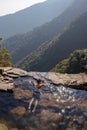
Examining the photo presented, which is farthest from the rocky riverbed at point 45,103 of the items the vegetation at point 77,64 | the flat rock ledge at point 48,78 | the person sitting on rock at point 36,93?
the vegetation at point 77,64

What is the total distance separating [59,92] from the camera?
21.6 m

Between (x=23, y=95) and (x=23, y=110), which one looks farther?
(x=23, y=95)

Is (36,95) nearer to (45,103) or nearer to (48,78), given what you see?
(45,103)

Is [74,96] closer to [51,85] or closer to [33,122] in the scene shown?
[51,85]

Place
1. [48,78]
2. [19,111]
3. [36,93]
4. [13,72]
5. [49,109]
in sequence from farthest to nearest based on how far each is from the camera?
[13,72] < [48,78] < [36,93] < [49,109] < [19,111]

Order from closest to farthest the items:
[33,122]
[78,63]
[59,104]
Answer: [33,122] → [59,104] → [78,63]

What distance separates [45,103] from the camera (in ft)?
63.2

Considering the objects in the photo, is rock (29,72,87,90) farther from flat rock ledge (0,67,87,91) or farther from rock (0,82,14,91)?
rock (0,82,14,91)

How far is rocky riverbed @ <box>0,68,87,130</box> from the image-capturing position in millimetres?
16395

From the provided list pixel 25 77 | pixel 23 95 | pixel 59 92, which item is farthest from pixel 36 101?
pixel 25 77

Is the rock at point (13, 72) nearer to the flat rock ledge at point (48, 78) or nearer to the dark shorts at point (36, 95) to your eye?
the flat rock ledge at point (48, 78)

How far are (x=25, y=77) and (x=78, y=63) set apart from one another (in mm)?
59204

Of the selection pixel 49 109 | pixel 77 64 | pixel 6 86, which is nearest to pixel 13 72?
pixel 6 86

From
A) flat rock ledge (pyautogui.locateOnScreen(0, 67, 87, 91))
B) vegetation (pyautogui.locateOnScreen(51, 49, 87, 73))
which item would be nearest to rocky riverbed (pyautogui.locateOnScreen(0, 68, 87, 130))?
flat rock ledge (pyautogui.locateOnScreen(0, 67, 87, 91))
